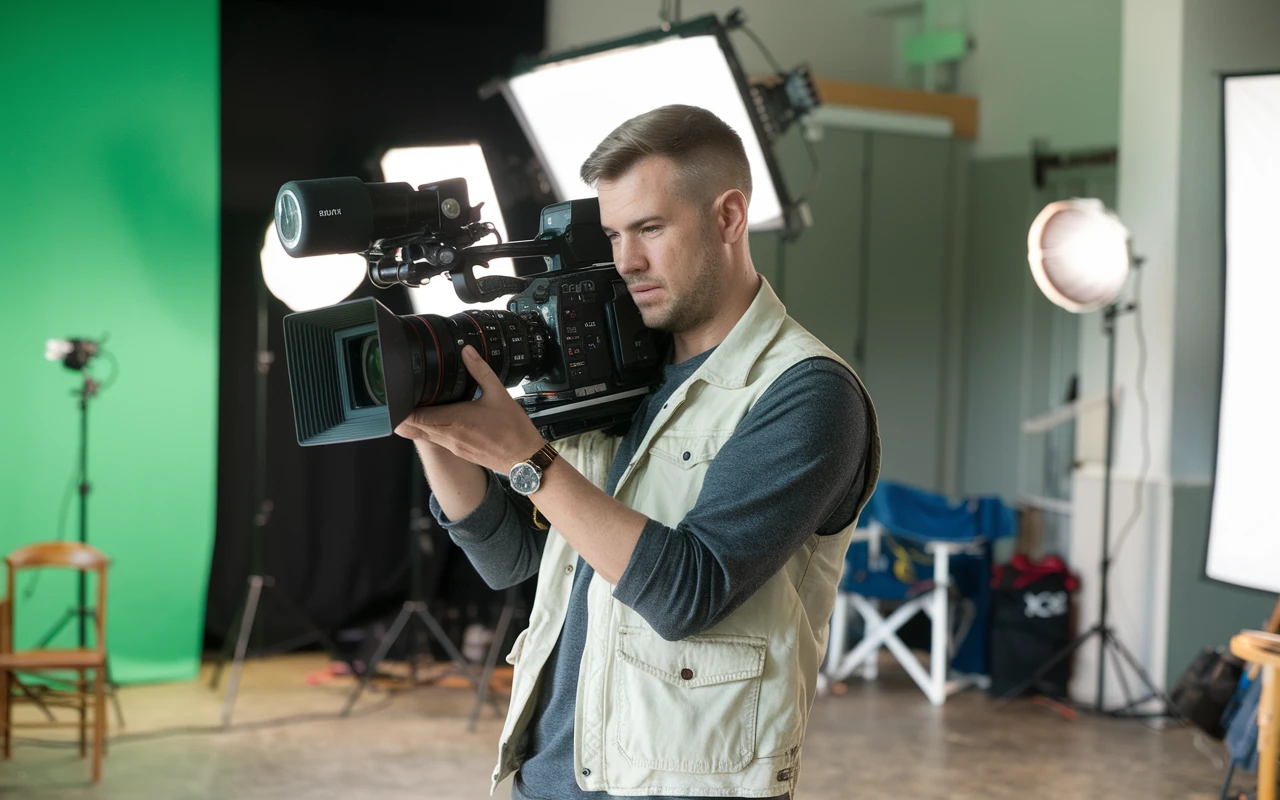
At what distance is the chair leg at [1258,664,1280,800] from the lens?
2393mm

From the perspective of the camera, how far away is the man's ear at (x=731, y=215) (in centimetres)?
136

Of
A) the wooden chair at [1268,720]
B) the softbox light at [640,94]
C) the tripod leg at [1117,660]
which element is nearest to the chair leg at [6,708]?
the softbox light at [640,94]

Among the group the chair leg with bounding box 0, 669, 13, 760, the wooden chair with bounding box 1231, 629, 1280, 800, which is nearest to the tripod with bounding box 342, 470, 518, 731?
the chair leg with bounding box 0, 669, 13, 760

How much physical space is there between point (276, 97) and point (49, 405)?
1525 mm

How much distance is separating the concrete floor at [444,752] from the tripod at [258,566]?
0.55 feet

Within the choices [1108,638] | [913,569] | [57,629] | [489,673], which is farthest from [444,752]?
[1108,638]

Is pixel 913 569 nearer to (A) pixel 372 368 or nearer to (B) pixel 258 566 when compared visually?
(B) pixel 258 566

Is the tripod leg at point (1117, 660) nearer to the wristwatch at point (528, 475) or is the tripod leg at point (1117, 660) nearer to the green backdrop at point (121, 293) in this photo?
the green backdrop at point (121, 293)

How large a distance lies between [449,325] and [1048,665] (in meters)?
3.92

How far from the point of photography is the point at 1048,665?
462cm

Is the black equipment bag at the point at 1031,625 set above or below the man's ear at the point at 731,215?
below

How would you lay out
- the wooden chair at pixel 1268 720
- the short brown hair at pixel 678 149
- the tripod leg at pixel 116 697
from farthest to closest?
the tripod leg at pixel 116 697 < the wooden chair at pixel 1268 720 < the short brown hair at pixel 678 149

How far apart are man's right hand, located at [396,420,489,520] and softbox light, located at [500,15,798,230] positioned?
1.68 meters

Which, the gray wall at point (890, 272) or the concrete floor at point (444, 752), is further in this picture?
the gray wall at point (890, 272)
